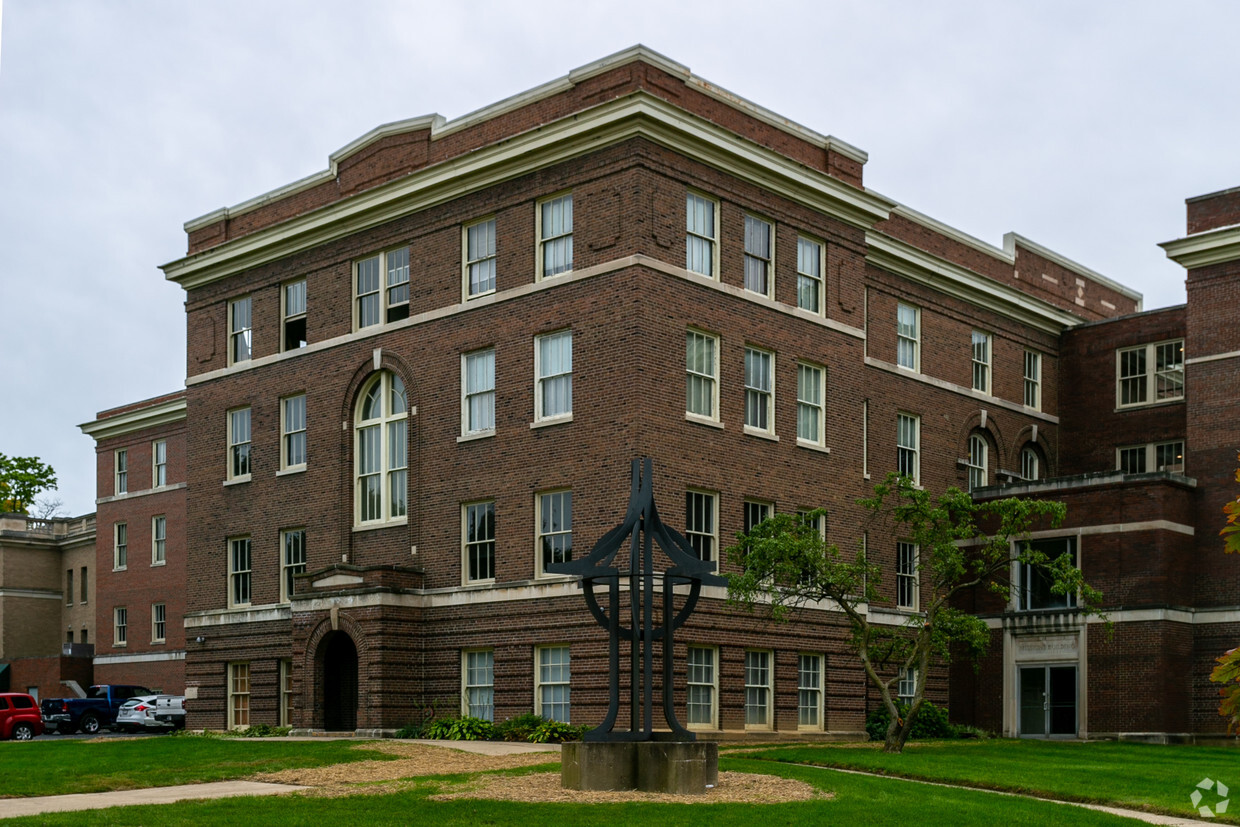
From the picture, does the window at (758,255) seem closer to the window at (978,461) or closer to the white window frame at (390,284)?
the white window frame at (390,284)

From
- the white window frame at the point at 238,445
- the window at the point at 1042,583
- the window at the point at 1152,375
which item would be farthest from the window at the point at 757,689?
the window at the point at 1152,375

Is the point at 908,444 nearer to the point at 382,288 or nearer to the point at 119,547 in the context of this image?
the point at 382,288

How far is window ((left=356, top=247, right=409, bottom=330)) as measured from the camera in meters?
39.7

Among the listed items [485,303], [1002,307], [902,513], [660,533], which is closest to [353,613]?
[485,303]

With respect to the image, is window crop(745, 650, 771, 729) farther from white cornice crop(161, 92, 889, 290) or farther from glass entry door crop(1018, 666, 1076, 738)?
white cornice crop(161, 92, 889, 290)

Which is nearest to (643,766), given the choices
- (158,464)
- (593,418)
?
(593,418)

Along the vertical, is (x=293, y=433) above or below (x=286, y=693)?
above

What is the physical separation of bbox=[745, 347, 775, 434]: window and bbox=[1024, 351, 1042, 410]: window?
1525cm

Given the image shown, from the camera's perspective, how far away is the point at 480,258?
3775 centimetres

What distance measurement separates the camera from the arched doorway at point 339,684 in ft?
126

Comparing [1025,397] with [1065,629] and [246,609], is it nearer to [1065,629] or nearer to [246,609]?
[1065,629]

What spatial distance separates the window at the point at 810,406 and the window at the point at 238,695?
55.6 feet

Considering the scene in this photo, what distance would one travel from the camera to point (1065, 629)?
41.7 meters

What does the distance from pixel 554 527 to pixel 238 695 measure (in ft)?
43.0
